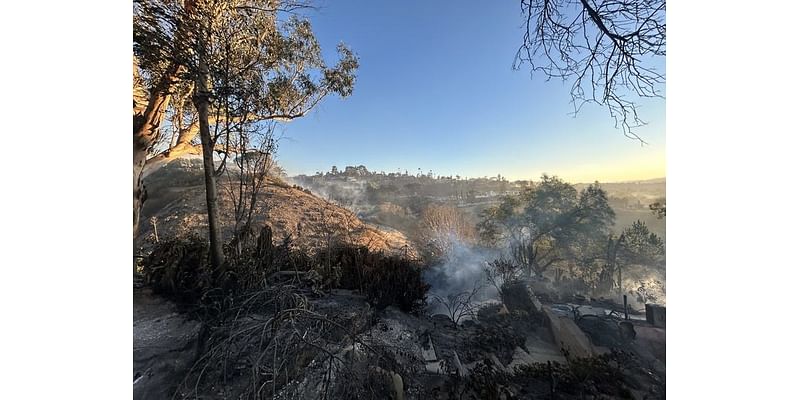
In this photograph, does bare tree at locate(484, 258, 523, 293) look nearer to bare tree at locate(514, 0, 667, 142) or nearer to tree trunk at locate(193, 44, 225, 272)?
bare tree at locate(514, 0, 667, 142)

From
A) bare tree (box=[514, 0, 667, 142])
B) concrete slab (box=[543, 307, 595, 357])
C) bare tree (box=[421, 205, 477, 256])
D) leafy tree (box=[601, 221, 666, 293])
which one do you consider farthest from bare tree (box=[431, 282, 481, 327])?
bare tree (box=[514, 0, 667, 142])

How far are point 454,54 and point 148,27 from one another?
67.6 inches

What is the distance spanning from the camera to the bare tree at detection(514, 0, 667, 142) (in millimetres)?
Answer: 1662

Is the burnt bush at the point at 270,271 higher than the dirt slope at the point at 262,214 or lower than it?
lower

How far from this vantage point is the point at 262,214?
1696 millimetres

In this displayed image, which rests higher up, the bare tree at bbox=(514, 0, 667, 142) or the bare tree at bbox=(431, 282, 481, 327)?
the bare tree at bbox=(514, 0, 667, 142)

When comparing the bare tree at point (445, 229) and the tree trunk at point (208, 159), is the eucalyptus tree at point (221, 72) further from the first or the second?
the bare tree at point (445, 229)

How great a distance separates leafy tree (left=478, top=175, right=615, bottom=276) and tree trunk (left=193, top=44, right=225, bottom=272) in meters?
1.51

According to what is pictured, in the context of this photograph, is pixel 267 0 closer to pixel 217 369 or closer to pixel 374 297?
pixel 374 297

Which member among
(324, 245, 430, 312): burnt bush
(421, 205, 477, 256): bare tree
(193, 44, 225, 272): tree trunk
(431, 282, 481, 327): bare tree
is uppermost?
(193, 44, 225, 272): tree trunk

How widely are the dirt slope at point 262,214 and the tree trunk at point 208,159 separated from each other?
0.11 feet

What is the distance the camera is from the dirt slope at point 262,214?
1.67m

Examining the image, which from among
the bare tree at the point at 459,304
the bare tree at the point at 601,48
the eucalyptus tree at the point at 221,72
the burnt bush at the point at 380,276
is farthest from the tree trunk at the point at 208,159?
the bare tree at the point at 601,48
